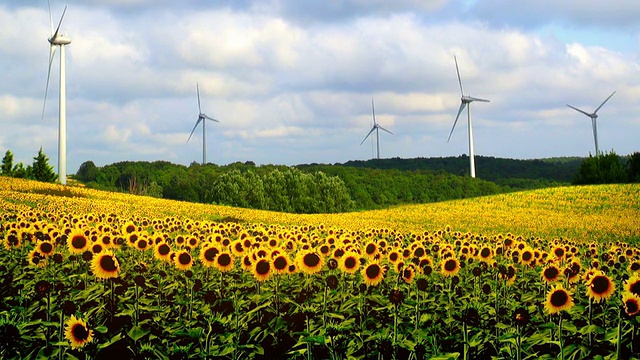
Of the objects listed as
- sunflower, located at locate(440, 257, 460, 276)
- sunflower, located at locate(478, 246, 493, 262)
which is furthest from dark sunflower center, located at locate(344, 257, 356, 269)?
sunflower, located at locate(478, 246, 493, 262)

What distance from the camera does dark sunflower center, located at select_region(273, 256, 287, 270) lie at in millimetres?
8359

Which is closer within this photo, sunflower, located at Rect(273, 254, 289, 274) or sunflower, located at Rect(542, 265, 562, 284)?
sunflower, located at Rect(273, 254, 289, 274)

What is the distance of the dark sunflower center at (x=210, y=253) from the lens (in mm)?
8941

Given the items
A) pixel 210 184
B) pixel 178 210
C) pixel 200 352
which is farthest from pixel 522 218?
pixel 210 184

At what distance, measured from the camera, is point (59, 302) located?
8344 mm

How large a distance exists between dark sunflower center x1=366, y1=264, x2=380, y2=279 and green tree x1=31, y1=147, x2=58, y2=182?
67.1 meters

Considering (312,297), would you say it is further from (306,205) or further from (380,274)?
(306,205)

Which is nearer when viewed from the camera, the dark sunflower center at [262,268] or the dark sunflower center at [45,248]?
the dark sunflower center at [262,268]

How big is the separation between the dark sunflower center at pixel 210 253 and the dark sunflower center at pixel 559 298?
434cm

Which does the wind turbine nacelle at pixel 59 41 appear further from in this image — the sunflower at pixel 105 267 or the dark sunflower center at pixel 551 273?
the dark sunflower center at pixel 551 273

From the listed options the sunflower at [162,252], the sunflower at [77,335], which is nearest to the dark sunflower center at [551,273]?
the sunflower at [162,252]

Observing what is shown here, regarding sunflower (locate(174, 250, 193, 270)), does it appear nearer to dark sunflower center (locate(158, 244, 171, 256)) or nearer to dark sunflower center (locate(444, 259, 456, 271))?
dark sunflower center (locate(158, 244, 171, 256))

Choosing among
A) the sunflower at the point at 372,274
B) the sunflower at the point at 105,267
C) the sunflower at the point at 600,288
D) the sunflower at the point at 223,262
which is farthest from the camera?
the sunflower at the point at 223,262

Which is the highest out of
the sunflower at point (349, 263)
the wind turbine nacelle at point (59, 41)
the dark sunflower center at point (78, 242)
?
the wind turbine nacelle at point (59, 41)
